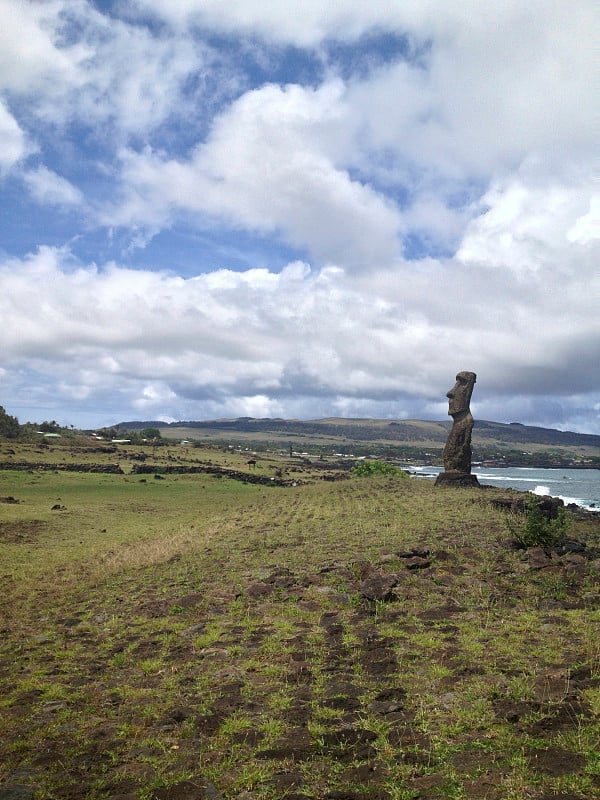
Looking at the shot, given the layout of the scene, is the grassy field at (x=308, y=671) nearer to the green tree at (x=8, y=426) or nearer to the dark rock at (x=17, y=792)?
the dark rock at (x=17, y=792)

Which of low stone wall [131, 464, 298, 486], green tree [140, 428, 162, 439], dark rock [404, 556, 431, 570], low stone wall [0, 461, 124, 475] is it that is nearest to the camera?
dark rock [404, 556, 431, 570]

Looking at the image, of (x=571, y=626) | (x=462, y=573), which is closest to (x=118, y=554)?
(x=462, y=573)

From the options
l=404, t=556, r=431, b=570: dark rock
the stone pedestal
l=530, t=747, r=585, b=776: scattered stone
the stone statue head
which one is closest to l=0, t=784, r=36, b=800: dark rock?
l=530, t=747, r=585, b=776: scattered stone

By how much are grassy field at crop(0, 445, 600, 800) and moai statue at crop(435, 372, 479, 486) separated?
2390 centimetres

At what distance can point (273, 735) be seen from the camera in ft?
26.1

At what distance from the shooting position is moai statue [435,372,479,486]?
Result: 45.9 meters

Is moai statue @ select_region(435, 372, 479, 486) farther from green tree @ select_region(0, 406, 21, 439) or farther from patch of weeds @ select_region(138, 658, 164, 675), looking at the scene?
green tree @ select_region(0, 406, 21, 439)

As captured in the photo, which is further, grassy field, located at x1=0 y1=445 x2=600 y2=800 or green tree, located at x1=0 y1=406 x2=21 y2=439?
green tree, located at x1=0 y1=406 x2=21 y2=439

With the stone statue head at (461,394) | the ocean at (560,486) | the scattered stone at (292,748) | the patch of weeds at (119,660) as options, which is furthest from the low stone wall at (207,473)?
the scattered stone at (292,748)

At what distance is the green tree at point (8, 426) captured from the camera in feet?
333

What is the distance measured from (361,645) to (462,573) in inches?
237

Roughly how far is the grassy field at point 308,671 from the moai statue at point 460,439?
23902mm

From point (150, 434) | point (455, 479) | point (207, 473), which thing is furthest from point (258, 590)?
point (150, 434)

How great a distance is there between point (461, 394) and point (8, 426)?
90439 mm
